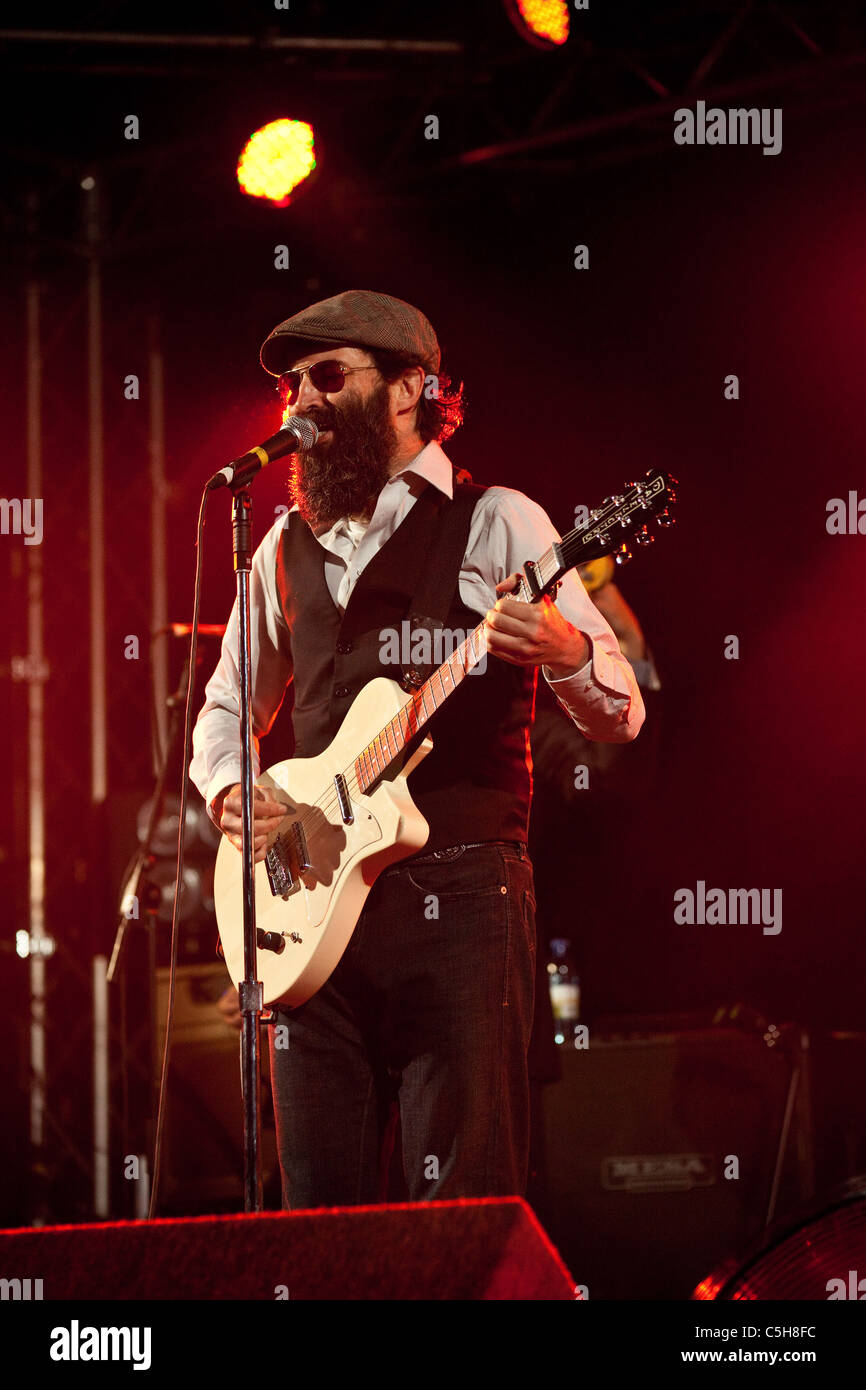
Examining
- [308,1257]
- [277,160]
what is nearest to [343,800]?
[308,1257]

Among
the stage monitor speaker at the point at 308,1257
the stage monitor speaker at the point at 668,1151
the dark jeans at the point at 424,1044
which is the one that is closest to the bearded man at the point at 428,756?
the dark jeans at the point at 424,1044

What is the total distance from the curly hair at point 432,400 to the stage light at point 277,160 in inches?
68.6

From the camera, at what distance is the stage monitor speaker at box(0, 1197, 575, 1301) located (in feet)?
4.51

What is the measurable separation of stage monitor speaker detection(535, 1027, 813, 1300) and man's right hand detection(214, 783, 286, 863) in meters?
1.53

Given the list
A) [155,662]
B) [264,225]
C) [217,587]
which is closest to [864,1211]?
[217,587]

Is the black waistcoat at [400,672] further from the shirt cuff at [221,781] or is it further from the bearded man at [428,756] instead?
the shirt cuff at [221,781]

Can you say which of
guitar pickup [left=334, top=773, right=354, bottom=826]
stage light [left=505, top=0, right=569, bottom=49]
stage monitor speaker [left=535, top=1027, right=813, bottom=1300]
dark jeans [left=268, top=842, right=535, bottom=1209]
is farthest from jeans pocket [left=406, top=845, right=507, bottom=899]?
stage light [left=505, top=0, right=569, bottom=49]

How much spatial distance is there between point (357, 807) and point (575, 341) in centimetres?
339

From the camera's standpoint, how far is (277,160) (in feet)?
15.0

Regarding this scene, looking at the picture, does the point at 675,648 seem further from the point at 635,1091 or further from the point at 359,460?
the point at 359,460

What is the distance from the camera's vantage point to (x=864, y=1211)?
1477 mm

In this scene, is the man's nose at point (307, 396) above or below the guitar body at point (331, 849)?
above

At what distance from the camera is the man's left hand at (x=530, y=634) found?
2422 mm
